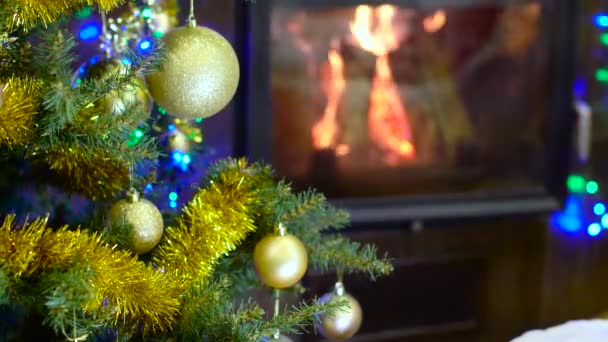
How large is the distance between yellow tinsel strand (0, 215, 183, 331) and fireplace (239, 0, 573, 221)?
957 millimetres

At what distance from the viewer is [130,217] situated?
2.97 feet

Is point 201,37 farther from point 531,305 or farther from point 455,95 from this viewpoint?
point 531,305

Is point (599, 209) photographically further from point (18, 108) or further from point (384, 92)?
point (18, 108)

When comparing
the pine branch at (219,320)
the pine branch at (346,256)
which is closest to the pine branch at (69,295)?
the pine branch at (219,320)

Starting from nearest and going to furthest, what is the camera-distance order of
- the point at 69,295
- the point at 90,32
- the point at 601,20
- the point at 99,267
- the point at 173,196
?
1. the point at 69,295
2. the point at 99,267
3. the point at 173,196
4. the point at 90,32
5. the point at 601,20

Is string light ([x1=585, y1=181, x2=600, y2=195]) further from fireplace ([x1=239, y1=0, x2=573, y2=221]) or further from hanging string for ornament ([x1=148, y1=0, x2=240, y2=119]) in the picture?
hanging string for ornament ([x1=148, y1=0, x2=240, y2=119])

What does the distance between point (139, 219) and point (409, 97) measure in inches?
44.5

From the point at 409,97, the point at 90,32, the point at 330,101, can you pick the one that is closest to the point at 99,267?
the point at 90,32

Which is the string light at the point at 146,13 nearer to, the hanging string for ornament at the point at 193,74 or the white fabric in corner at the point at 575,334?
the hanging string for ornament at the point at 193,74

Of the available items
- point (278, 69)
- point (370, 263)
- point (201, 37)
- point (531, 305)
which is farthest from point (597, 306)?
point (201, 37)

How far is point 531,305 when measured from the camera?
2098 mm

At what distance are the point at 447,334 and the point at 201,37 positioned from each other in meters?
1.33

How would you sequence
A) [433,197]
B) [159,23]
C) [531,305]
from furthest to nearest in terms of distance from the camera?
[531,305]
[433,197]
[159,23]

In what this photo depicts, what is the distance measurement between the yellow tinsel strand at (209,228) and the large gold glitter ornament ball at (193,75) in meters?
0.10
